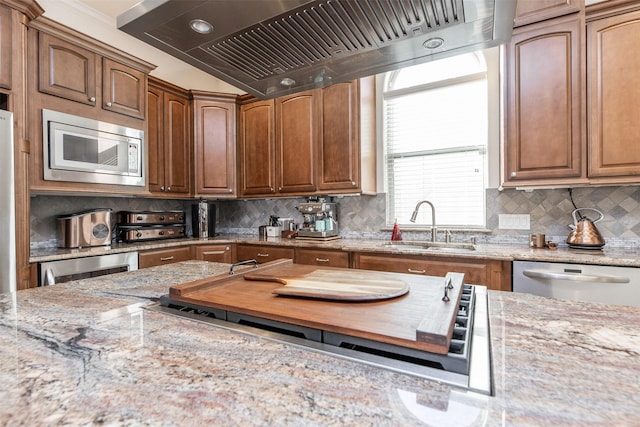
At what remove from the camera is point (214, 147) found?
3.58m

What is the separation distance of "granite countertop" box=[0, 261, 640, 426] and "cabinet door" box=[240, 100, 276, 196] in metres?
2.74

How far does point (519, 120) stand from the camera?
2248 mm

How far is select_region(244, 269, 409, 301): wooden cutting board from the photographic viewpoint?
84cm

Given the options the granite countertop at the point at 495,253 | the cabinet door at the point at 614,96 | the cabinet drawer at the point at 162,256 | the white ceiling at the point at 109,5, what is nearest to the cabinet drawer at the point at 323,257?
the granite countertop at the point at 495,253

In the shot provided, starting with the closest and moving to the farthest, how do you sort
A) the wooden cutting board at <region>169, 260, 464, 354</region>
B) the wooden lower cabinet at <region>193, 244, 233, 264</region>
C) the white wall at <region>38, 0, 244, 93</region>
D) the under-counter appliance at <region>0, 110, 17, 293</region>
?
1. the wooden cutting board at <region>169, 260, 464, 354</region>
2. the under-counter appliance at <region>0, 110, 17, 293</region>
3. the white wall at <region>38, 0, 244, 93</region>
4. the wooden lower cabinet at <region>193, 244, 233, 264</region>

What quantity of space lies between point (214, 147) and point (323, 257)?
5.98 ft

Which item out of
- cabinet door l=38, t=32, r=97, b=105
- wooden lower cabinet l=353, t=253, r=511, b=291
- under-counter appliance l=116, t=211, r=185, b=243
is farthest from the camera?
under-counter appliance l=116, t=211, r=185, b=243

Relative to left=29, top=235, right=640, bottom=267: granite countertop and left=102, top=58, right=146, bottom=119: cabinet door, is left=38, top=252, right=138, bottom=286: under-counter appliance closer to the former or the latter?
left=29, top=235, right=640, bottom=267: granite countertop

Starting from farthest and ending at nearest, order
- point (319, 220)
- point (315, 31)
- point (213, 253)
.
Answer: point (213, 253)
point (319, 220)
point (315, 31)

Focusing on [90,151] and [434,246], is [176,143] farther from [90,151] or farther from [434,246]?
[434,246]

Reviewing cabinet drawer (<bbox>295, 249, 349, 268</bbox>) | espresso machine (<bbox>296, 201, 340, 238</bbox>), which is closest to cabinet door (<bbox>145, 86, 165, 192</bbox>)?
espresso machine (<bbox>296, 201, 340, 238</bbox>)

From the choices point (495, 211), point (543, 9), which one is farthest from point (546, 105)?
point (495, 211)

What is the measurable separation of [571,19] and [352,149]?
1720 mm

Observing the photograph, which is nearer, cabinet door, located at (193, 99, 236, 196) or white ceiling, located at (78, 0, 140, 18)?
white ceiling, located at (78, 0, 140, 18)
